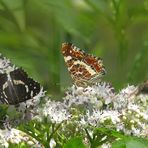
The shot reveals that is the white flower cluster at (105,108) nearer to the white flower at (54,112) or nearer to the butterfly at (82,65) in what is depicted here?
the white flower at (54,112)

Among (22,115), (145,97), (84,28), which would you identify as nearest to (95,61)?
(145,97)

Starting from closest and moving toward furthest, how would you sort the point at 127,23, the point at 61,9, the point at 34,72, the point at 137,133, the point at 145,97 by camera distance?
the point at 137,133
the point at 145,97
the point at 34,72
the point at 61,9
the point at 127,23

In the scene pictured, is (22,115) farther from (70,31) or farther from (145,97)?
(70,31)

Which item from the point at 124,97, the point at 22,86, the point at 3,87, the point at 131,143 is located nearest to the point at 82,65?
the point at 124,97

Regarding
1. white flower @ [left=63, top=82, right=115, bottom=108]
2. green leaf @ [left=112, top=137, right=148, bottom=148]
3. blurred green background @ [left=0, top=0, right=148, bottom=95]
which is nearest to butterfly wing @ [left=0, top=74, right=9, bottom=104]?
white flower @ [left=63, top=82, right=115, bottom=108]

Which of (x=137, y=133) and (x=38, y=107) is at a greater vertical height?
(x=38, y=107)

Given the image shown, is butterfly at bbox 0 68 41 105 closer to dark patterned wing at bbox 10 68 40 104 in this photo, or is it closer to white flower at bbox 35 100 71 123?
dark patterned wing at bbox 10 68 40 104

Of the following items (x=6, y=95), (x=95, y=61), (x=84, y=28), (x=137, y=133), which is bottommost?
(x=137, y=133)
